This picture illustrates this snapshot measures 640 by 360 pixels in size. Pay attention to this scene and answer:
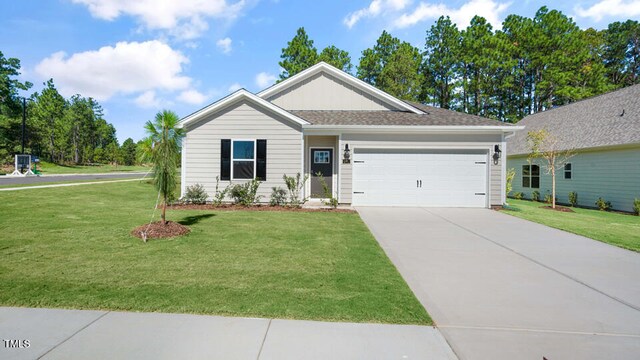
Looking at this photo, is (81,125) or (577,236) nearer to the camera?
(577,236)

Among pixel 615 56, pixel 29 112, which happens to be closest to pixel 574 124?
pixel 615 56

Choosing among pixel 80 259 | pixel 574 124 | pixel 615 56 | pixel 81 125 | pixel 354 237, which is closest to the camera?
pixel 80 259

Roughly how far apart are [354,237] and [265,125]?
641cm

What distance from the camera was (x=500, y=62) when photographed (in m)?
28.9

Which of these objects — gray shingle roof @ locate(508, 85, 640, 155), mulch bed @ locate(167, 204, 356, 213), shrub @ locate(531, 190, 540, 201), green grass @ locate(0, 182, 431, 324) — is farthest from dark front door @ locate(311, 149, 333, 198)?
shrub @ locate(531, 190, 540, 201)

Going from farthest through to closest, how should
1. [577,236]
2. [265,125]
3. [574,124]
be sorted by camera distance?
[574,124], [265,125], [577,236]

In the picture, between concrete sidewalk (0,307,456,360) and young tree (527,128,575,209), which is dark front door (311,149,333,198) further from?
young tree (527,128,575,209)

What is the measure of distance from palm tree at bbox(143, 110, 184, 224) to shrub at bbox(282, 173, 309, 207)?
4.83 m

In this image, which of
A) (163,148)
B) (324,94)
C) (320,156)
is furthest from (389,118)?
(163,148)

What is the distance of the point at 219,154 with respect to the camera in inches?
445

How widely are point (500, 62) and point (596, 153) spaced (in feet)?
61.4

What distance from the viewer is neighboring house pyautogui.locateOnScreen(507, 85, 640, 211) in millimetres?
12672

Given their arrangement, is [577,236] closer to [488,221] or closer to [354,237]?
[488,221]

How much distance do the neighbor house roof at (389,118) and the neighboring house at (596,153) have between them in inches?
250
